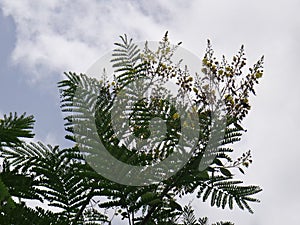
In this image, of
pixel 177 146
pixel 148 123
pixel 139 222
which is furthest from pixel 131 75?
pixel 139 222

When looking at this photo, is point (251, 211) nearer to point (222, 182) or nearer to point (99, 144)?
point (222, 182)

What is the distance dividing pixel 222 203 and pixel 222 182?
0.37 feet

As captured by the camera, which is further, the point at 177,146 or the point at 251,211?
the point at 251,211

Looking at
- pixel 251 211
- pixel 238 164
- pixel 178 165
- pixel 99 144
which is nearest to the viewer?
pixel 99 144

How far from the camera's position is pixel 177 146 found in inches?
84.4

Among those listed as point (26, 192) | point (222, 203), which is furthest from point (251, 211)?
point (26, 192)

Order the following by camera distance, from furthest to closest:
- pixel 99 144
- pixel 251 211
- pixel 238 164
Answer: pixel 238 164 < pixel 251 211 < pixel 99 144

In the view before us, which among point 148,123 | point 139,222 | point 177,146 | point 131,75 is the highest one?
point 131,75

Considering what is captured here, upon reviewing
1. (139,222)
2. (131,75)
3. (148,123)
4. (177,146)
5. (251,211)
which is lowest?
(139,222)

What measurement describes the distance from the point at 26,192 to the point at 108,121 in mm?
465

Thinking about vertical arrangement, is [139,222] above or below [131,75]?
below

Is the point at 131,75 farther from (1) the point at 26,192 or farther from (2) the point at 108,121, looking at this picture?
(1) the point at 26,192

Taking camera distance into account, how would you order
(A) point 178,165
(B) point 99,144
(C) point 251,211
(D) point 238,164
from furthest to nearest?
(D) point 238,164 < (C) point 251,211 < (A) point 178,165 < (B) point 99,144

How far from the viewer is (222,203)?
2398 millimetres
